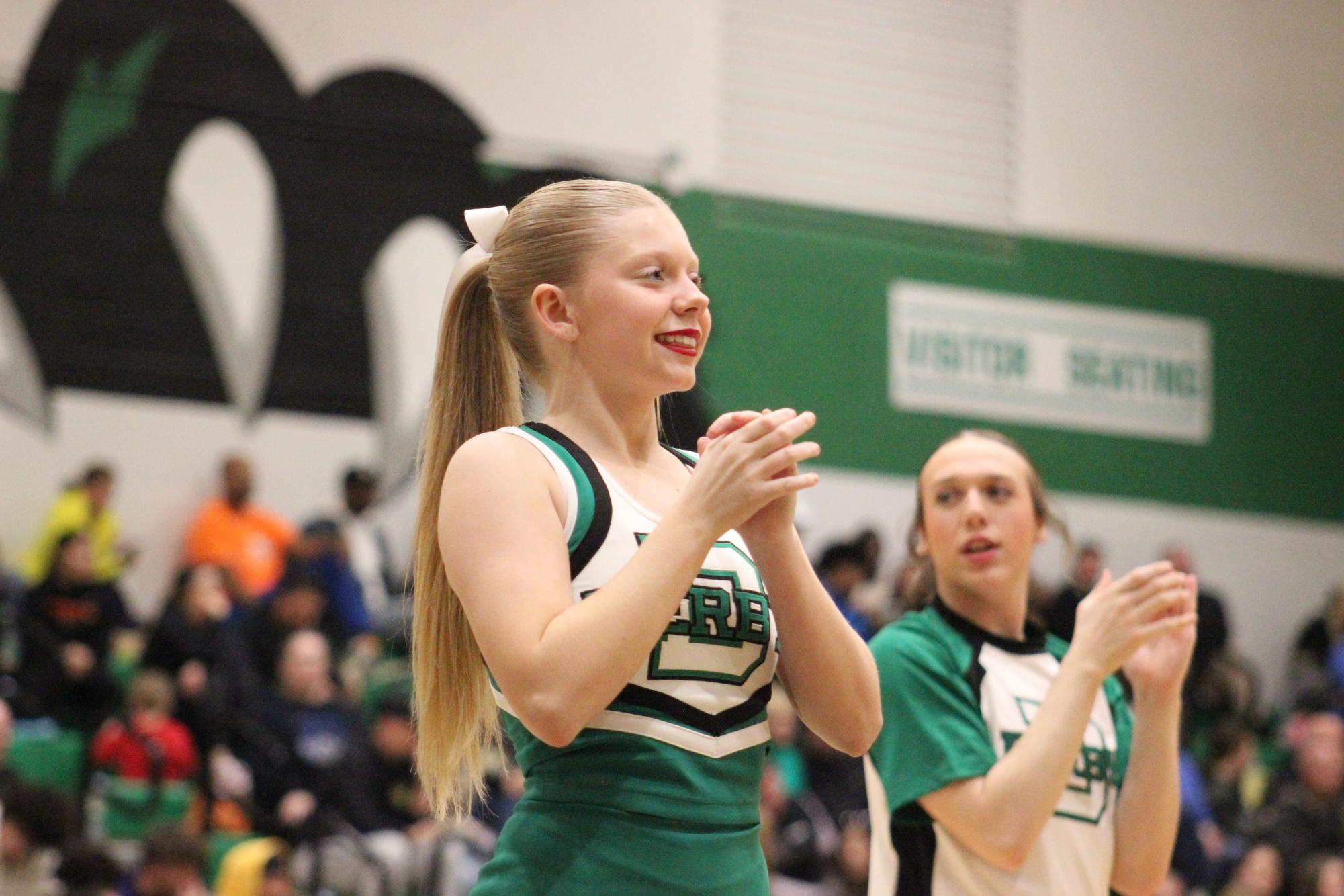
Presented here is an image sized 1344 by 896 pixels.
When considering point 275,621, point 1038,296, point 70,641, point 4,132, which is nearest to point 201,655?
point 275,621

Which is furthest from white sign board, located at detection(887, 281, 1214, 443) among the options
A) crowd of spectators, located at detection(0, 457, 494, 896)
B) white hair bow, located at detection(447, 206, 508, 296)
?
white hair bow, located at detection(447, 206, 508, 296)

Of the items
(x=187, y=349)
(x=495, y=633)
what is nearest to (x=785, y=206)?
(x=187, y=349)

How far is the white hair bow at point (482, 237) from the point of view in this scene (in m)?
2.44

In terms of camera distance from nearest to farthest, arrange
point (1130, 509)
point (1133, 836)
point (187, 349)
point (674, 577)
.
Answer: point (674, 577), point (1133, 836), point (187, 349), point (1130, 509)

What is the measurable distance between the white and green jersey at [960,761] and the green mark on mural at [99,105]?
9.47 m

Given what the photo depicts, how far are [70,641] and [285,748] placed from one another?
1634mm

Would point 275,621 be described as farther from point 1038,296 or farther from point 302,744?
point 1038,296

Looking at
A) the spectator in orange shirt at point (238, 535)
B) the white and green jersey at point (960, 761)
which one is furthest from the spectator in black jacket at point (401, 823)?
the white and green jersey at point (960, 761)

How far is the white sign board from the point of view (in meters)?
13.5

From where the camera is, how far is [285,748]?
8672 millimetres

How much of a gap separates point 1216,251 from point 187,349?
903cm

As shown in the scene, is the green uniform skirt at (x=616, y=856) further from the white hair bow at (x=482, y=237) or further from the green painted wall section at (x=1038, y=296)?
the green painted wall section at (x=1038, y=296)

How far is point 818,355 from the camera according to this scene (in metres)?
13.3

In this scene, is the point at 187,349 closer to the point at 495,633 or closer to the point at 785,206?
the point at 785,206
